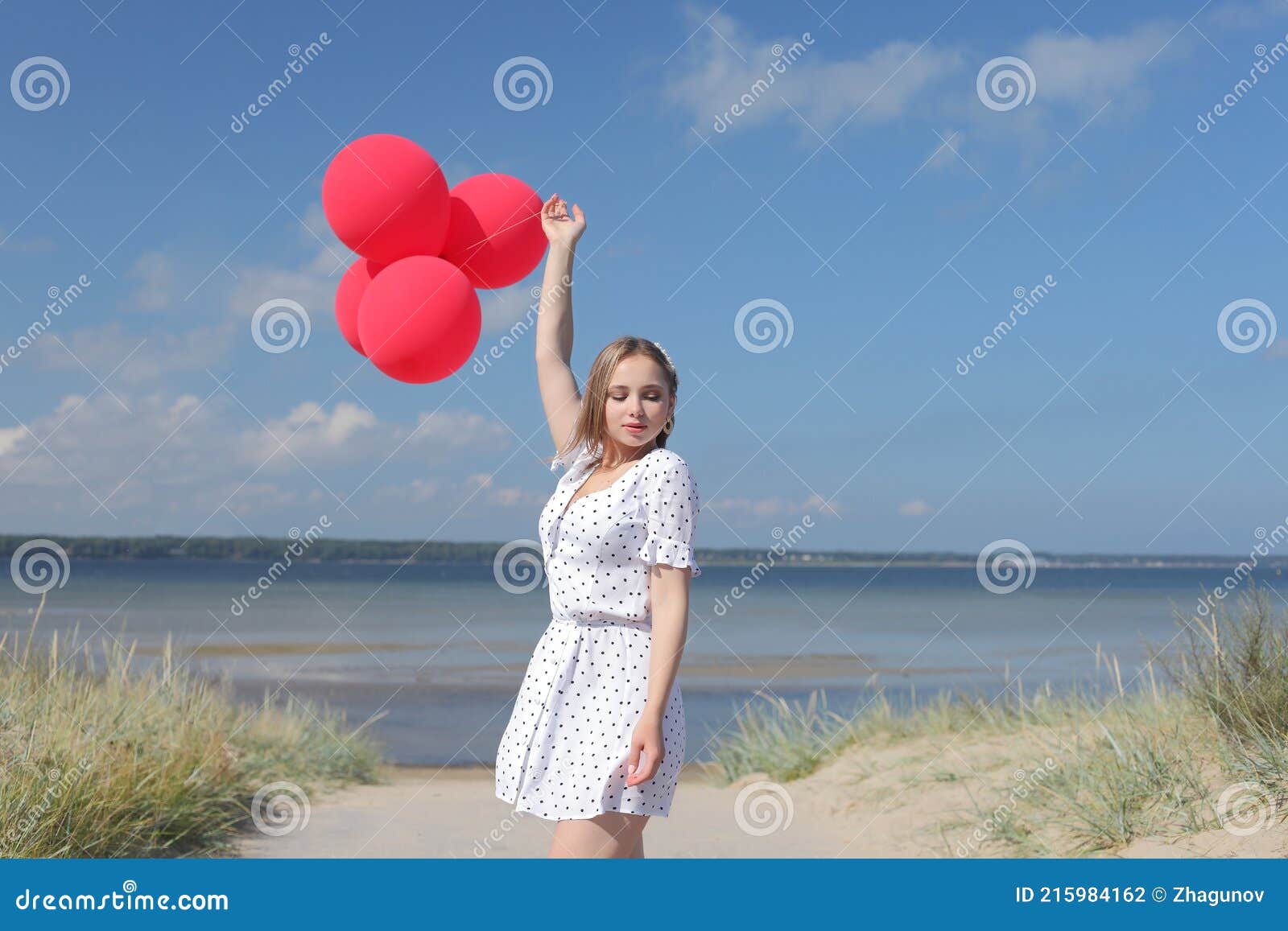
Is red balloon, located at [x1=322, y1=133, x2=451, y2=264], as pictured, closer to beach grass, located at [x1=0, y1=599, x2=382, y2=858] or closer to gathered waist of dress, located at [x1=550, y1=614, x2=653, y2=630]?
gathered waist of dress, located at [x1=550, y1=614, x2=653, y2=630]

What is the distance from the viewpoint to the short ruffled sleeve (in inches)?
101

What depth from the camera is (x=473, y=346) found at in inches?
153

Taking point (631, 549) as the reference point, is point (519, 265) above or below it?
above

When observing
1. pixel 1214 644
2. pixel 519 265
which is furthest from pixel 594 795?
pixel 1214 644

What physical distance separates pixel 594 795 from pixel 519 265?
7.33ft

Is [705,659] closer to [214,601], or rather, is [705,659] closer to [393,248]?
[393,248]

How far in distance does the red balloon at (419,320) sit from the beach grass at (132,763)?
263cm

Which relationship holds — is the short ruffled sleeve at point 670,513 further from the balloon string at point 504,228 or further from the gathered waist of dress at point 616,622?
the balloon string at point 504,228

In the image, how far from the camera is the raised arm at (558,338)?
303 cm

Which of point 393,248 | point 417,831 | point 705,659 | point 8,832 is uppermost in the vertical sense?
point 705,659

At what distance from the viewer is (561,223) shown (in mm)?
3416

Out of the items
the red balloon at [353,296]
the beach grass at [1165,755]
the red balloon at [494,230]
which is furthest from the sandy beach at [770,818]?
the red balloon at [494,230]

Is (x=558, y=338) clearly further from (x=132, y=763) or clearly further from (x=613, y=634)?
(x=132, y=763)

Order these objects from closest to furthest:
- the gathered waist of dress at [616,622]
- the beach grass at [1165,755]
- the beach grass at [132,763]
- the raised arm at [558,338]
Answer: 1. the gathered waist of dress at [616,622]
2. the raised arm at [558,338]
3. the beach grass at [132,763]
4. the beach grass at [1165,755]
